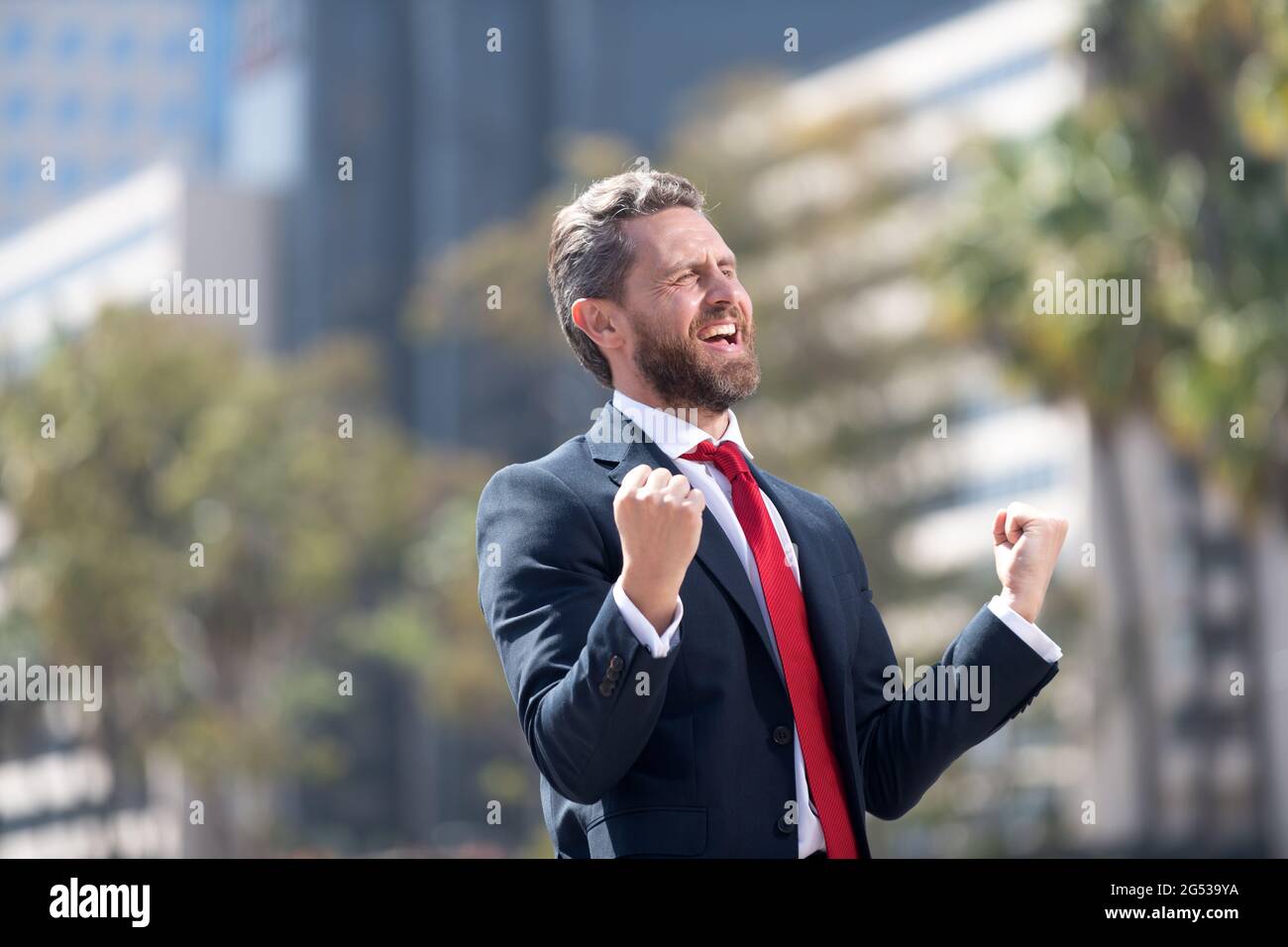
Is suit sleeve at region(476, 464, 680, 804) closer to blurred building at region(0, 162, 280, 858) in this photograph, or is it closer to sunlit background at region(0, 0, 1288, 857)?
sunlit background at region(0, 0, 1288, 857)

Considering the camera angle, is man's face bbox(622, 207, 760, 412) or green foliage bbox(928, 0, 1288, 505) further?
green foliage bbox(928, 0, 1288, 505)

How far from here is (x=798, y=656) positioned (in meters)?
2.70

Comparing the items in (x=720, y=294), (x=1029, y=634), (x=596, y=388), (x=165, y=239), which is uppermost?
(x=165, y=239)

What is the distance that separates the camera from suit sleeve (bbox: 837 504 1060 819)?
2.77 metres

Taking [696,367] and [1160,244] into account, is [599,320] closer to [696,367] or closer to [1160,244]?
[696,367]

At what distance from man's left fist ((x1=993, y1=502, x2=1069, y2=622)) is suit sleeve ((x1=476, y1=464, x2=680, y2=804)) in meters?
0.61

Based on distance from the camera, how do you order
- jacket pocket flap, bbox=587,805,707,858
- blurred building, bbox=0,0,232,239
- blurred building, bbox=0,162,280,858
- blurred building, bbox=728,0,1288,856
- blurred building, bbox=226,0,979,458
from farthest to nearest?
1. blurred building, bbox=0,0,232,239
2. blurred building, bbox=226,0,979,458
3. blurred building, bbox=0,162,280,858
4. blurred building, bbox=728,0,1288,856
5. jacket pocket flap, bbox=587,805,707,858

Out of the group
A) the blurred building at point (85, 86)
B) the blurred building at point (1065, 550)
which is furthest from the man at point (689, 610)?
the blurred building at point (85, 86)

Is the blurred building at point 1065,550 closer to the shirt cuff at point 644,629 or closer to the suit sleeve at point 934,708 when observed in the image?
the suit sleeve at point 934,708

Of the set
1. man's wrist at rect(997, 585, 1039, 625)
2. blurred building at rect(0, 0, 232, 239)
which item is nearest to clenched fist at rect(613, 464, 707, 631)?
man's wrist at rect(997, 585, 1039, 625)

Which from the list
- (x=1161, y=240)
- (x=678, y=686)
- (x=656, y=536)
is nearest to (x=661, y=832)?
(x=678, y=686)

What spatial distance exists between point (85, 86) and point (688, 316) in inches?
3430
